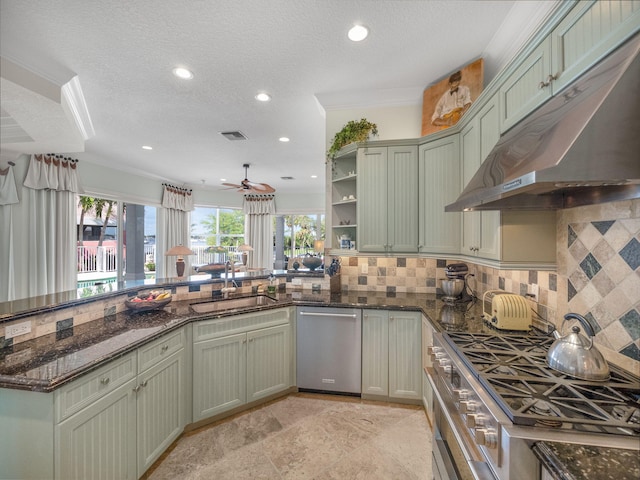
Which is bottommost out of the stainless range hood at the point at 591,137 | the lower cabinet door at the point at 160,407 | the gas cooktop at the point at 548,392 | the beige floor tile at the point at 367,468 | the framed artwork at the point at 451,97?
the beige floor tile at the point at 367,468

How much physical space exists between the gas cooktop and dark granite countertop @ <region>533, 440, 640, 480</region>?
0.07 meters

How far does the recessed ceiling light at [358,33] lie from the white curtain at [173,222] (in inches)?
225

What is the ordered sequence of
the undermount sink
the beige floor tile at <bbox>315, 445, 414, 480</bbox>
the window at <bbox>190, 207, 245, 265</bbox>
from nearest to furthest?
the beige floor tile at <bbox>315, 445, 414, 480</bbox> → the undermount sink → the window at <bbox>190, 207, 245, 265</bbox>

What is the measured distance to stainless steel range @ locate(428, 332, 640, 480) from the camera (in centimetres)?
83

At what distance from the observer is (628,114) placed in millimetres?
892

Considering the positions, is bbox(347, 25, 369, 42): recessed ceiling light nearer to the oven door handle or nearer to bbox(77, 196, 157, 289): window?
the oven door handle

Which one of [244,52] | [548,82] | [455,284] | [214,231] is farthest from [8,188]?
[548,82]

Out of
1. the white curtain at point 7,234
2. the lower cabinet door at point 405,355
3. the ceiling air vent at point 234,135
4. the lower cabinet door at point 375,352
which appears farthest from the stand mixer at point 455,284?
the white curtain at point 7,234

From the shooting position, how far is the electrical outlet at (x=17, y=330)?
1.50 meters

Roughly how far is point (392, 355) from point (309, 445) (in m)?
0.96

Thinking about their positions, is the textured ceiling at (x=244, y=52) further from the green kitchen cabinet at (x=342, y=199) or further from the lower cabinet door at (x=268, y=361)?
the lower cabinet door at (x=268, y=361)

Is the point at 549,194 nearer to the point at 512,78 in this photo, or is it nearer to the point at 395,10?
the point at 512,78

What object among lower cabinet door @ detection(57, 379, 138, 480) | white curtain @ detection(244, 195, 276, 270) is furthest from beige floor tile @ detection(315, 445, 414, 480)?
white curtain @ detection(244, 195, 276, 270)

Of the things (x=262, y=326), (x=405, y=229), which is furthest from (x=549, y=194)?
(x=262, y=326)
